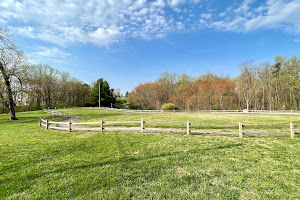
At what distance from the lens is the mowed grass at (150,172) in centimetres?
344

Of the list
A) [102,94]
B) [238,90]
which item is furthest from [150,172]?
[102,94]

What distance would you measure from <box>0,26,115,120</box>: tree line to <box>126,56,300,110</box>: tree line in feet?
83.2

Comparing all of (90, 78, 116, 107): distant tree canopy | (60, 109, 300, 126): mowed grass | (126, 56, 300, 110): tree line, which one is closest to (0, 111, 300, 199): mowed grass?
(60, 109, 300, 126): mowed grass

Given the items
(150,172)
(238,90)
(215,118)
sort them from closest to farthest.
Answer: (150,172) < (215,118) < (238,90)

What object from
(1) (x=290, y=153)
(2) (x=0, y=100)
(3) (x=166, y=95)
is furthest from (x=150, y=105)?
(1) (x=290, y=153)

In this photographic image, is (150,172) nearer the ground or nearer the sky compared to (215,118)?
nearer the sky

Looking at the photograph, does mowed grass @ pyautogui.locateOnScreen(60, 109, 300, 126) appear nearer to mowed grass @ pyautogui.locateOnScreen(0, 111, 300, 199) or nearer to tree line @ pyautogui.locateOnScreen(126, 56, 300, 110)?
mowed grass @ pyautogui.locateOnScreen(0, 111, 300, 199)

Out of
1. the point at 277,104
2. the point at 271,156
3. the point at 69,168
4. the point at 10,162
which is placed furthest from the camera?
the point at 277,104

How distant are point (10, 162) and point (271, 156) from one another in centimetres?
1035

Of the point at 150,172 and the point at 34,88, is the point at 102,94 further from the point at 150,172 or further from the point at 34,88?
the point at 150,172

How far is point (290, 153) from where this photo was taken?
→ 242 inches

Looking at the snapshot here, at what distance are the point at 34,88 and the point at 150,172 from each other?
177ft

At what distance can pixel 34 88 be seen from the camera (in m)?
43.9

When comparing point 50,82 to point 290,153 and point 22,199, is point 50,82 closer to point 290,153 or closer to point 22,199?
point 22,199
